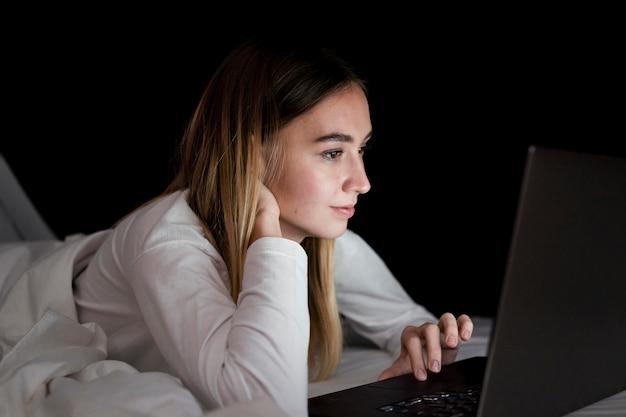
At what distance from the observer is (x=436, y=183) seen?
8.75 ft

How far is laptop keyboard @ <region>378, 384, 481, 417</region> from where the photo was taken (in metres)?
1.09

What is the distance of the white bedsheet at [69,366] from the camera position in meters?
1.12

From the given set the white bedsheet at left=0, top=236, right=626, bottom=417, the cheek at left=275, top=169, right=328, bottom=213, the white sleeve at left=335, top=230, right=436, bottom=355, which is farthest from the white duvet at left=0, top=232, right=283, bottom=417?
the white sleeve at left=335, top=230, right=436, bottom=355

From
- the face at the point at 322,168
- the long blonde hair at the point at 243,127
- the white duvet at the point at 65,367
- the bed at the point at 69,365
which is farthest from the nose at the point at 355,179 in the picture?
the white duvet at the point at 65,367

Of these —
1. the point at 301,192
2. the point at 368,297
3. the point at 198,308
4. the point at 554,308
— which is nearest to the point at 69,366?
the point at 198,308

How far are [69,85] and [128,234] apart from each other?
59.7 inches

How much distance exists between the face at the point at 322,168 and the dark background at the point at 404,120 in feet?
3.06

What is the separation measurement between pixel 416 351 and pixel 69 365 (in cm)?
57

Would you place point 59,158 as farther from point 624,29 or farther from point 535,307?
point 535,307

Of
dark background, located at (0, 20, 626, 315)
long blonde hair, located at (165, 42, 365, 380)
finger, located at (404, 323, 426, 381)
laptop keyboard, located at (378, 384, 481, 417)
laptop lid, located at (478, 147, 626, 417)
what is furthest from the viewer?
dark background, located at (0, 20, 626, 315)

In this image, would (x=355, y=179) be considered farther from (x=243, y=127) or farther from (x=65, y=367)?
(x=65, y=367)

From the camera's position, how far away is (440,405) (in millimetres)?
1142

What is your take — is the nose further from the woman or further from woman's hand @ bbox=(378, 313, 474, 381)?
woman's hand @ bbox=(378, 313, 474, 381)

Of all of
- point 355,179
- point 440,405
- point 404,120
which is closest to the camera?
point 440,405
